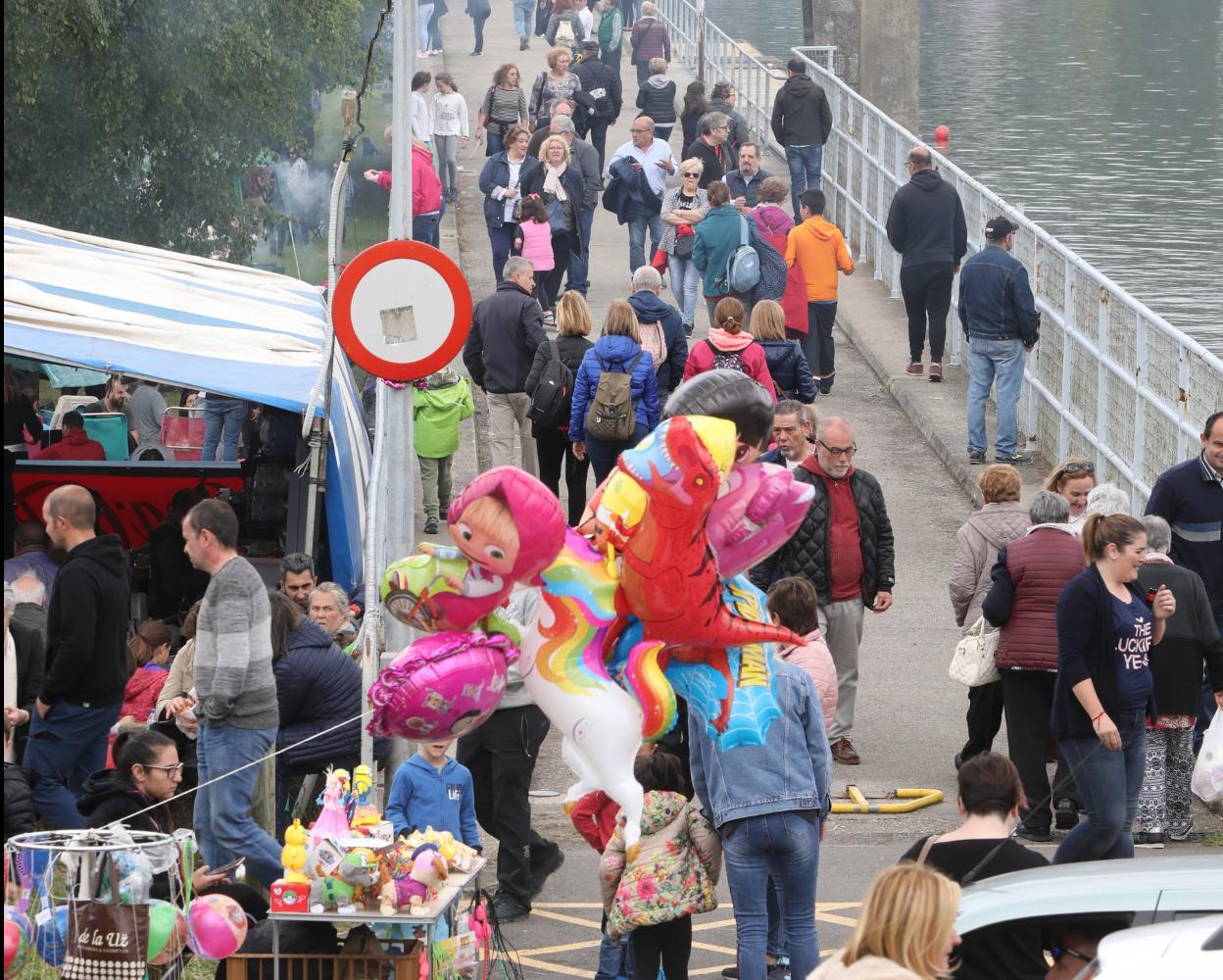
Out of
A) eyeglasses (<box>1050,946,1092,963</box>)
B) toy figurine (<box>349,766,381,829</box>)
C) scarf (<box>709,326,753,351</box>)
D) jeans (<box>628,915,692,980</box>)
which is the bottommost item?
jeans (<box>628,915,692,980</box>)

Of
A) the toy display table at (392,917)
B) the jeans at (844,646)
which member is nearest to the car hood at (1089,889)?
the toy display table at (392,917)

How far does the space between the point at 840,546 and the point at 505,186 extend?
884 cm

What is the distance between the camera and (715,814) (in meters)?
7.12

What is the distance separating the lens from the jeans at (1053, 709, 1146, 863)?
27.3 feet

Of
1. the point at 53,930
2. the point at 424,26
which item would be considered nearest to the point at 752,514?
the point at 53,930

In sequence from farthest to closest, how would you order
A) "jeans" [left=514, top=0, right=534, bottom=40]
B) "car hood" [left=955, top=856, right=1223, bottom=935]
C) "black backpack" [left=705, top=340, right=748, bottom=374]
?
"jeans" [left=514, top=0, right=534, bottom=40], "black backpack" [left=705, top=340, right=748, bottom=374], "car hood" [left=955, top=856, right=1223, bottom=935]

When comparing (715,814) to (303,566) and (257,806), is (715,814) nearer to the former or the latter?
(257,806)

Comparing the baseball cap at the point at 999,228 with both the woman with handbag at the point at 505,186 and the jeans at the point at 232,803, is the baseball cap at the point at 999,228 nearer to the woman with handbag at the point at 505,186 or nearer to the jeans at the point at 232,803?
the woman with handbag at the point at 505,186

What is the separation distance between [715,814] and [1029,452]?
29.3 feet

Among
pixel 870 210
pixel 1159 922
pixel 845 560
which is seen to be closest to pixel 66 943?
pixel 1159 922

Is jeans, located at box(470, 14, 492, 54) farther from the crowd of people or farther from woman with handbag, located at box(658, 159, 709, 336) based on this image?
the crowd of people

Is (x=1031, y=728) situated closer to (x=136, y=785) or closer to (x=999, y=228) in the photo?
(x=136, y=785)

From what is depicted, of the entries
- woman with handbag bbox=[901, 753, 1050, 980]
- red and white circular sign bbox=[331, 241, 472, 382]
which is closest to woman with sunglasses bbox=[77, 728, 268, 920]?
red and white circular sign bbox=[331, 241, 472, 382]

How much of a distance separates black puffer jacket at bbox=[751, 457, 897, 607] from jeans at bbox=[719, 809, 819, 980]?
3.27 metres
